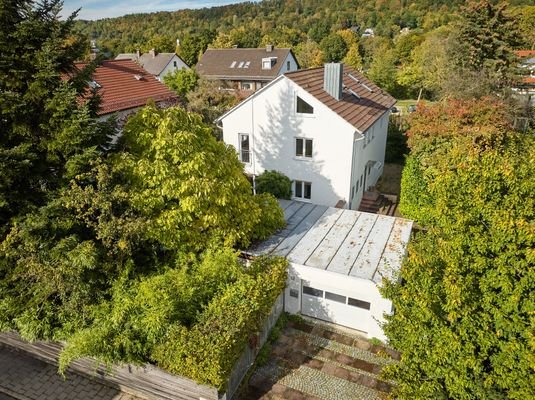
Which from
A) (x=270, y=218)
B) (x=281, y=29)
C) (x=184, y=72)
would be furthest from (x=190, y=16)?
(x=270, y=218)

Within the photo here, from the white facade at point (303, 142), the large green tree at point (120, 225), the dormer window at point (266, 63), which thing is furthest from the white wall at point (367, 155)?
the dormer window at point (266, 63)

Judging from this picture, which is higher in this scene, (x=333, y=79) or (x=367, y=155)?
(x=333, y=79)

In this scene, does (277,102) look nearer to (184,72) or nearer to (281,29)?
(184,72)

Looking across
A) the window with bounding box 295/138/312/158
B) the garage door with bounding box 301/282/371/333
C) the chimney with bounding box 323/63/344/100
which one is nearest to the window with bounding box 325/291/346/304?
the garage door with bounding box 301/282/371/333

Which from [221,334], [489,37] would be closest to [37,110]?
[221,334]

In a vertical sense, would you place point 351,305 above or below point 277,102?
below

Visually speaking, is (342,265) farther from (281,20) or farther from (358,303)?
(281,20)

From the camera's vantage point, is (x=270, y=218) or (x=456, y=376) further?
(x=270, y=218)
